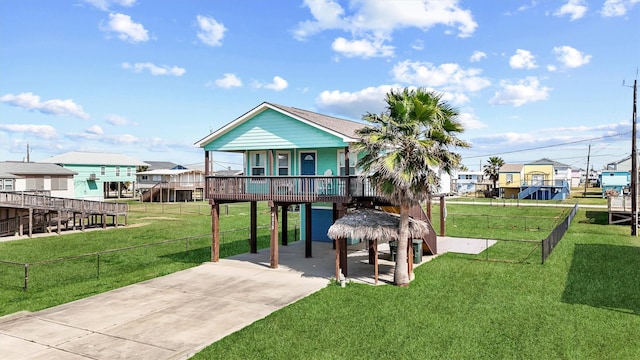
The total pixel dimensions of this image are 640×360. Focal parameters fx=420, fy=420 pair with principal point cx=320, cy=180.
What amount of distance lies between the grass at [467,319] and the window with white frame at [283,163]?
7.64 meters

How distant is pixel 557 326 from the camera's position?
10250 mm

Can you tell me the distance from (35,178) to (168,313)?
40.4 metres

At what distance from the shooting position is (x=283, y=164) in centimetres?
2022

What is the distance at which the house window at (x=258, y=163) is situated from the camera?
20406 mm

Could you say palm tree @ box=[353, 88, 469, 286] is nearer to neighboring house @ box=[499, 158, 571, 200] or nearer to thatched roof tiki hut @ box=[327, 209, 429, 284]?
thatched roof tiki hut @ box=[327, 209, 429, 284]

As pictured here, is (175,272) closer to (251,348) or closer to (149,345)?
(149,345)

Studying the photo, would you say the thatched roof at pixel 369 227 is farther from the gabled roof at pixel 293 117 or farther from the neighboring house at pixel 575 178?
the neighboring house at pixel 575 178

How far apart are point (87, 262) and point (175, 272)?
5.23 meters

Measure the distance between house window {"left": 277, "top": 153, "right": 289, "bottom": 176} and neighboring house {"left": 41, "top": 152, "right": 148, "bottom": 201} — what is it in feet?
150

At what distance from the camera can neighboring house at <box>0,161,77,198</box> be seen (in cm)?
3919

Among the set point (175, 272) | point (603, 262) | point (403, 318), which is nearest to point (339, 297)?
point (403, 318)

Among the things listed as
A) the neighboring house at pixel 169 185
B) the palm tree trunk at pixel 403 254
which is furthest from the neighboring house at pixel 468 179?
the palm tree trunk at pixel 403 254

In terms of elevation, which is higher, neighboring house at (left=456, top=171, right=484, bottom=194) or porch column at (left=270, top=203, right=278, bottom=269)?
neighboring house at (left=456, top=171, right=484, bottom=194)

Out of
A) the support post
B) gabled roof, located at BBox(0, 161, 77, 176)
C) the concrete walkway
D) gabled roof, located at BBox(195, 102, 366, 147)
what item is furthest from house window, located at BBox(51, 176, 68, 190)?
the support post
